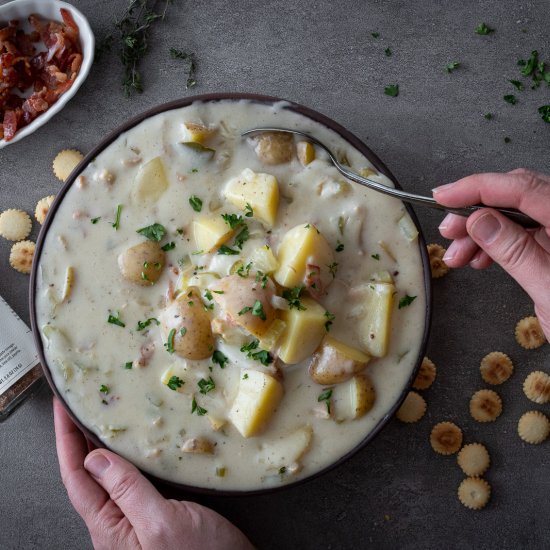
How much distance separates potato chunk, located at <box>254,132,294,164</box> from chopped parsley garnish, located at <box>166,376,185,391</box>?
984 millimetres

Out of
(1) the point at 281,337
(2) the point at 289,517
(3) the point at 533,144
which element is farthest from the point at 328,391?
(3) the point at 533,144

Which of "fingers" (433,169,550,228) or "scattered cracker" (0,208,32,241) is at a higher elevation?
"scattered cracker" (0,208,32,241)

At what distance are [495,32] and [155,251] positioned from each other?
6.76 feet

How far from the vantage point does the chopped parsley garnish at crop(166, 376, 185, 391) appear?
266 centimetres

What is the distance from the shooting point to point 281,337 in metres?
2.55

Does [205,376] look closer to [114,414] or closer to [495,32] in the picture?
[114,414]

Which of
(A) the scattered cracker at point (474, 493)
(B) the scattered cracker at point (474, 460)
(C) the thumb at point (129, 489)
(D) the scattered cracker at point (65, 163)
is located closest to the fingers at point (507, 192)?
(B) the scattered cracker at point (474, 460)

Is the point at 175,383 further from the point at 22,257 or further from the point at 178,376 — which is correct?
the point at 22,257

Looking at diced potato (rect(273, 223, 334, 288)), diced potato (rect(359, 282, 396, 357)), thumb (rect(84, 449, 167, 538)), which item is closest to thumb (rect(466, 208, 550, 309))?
diced potato (rect(359, 282, 396, 357))

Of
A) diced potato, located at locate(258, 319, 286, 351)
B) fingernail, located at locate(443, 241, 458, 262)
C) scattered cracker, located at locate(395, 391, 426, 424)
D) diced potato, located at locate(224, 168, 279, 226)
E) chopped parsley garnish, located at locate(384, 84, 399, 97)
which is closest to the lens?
diced potato, located at locate(258, 319, 286, 351)

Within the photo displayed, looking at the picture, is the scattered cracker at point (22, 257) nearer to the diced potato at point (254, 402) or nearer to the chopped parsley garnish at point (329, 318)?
the diced potato at point (254, 402)

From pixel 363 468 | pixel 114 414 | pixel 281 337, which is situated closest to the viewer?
pixel 281 337

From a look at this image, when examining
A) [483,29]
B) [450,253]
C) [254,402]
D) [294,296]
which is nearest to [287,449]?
[254,402]

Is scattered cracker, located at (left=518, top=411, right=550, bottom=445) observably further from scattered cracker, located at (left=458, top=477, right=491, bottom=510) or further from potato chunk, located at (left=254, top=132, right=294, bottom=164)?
potato chunk, located at (left=254, top=132, right=294, bottom=164)
